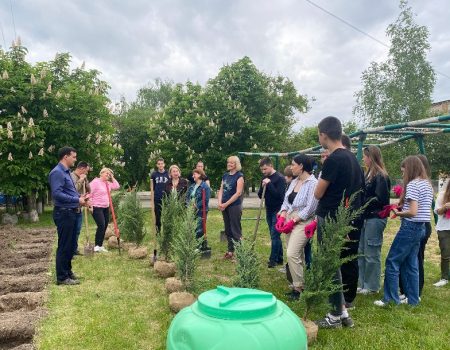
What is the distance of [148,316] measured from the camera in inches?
176

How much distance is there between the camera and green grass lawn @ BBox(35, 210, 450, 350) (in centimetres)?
377

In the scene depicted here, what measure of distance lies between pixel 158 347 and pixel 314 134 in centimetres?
4157

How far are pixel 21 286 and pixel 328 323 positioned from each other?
14.0 feet

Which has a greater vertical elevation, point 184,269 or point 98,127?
point 98,127

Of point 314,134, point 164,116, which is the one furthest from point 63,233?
point 314,134

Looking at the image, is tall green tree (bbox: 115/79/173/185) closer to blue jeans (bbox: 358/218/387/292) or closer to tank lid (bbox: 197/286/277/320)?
blue jeans (bbox: 358/218/387/292)

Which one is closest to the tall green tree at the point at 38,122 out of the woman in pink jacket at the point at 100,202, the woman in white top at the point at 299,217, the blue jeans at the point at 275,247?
the woman in pink jacket at the point at 100,202

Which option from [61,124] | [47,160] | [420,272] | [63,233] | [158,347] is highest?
[61,124]

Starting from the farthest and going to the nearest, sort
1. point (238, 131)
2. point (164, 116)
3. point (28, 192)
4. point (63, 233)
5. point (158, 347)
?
1. point (164, 116)
2. point (238, 131)
3. point (28, 192)
4. point (63, 233)
5. point (158, 347)

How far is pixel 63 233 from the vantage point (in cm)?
560

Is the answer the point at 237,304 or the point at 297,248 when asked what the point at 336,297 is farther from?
the point at 237,304

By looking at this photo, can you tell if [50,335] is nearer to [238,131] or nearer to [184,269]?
[184,269]

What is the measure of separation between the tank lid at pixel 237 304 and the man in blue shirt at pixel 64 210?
13.1 feet

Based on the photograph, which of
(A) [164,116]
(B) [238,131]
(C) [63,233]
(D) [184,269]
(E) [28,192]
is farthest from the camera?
(A) [164,116]
